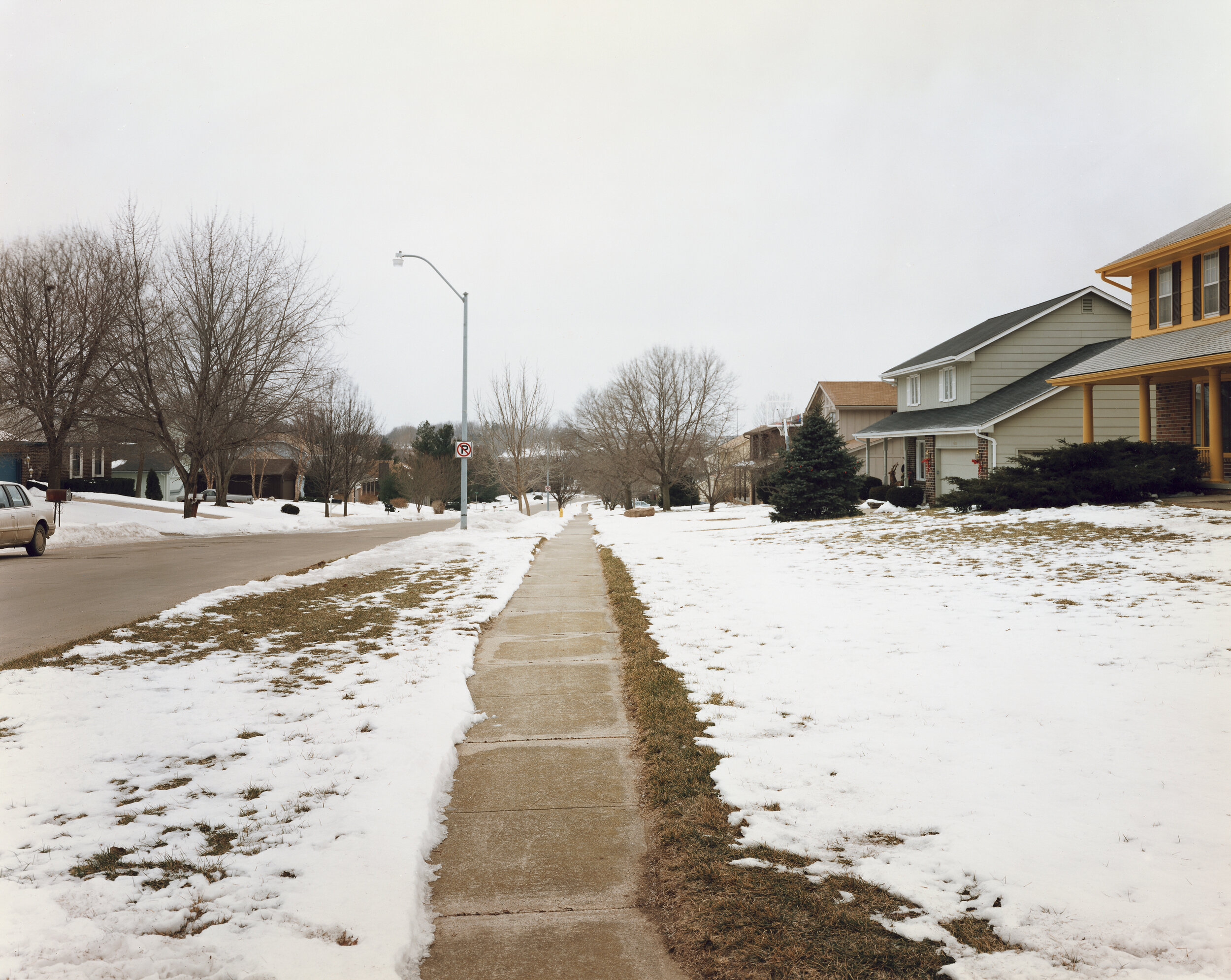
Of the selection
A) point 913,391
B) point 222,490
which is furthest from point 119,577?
point 913,391

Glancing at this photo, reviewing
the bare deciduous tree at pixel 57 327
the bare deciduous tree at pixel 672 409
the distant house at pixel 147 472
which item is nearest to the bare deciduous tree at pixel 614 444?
the bare deciduous tree at pixel 672 409

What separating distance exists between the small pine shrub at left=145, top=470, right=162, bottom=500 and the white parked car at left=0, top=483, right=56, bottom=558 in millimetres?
45485

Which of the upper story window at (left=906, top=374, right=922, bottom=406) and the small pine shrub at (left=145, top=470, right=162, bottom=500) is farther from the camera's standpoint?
the small pine shrub at (left=145, top=470, right=162, bottom=500)

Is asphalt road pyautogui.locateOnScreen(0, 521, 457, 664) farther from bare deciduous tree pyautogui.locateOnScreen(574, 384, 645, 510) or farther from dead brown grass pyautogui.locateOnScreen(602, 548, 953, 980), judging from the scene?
bare deciduous tree pyautogui.locateOnScreen(574, 384, 645, 510)

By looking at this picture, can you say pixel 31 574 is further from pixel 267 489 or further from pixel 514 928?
pixel 267 489

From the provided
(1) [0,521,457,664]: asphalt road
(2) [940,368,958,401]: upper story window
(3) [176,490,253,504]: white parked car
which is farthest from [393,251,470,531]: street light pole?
(3) [176,490,253,504]: white parked car

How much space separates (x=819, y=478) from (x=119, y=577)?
19.5 metres

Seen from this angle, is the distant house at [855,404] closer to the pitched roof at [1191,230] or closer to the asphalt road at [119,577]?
the pitched roof at [1191,230]

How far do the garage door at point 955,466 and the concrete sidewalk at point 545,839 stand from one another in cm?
2191

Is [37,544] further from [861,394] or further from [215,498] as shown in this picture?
[215,498]

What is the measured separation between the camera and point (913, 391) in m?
30.4

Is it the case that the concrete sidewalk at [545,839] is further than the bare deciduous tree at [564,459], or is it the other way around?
the bare deciduous tree at [564,459]

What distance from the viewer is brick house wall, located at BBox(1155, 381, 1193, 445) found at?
1869 centimetres

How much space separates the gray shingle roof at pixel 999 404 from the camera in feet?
78.2
